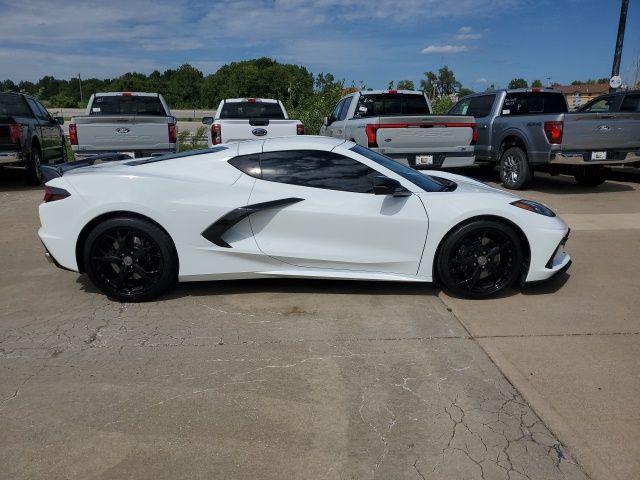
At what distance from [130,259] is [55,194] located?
82cm

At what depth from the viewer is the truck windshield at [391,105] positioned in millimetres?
10578

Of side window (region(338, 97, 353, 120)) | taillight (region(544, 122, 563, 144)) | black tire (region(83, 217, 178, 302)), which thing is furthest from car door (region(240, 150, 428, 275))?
side window (region(338, 97, 353, 120))

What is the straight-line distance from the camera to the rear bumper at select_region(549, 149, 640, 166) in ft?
30.0

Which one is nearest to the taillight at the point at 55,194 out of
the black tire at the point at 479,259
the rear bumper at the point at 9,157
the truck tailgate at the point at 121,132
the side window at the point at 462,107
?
the black tire at the point at 479,259

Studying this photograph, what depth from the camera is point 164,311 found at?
4.31 metres

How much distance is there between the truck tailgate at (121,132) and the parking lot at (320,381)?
4.70m

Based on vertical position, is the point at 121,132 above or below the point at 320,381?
above

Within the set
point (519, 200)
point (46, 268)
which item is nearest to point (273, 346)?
point (519, 200)

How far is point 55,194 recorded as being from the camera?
4418 mm

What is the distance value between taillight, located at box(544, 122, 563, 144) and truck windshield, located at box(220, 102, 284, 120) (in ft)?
17.8

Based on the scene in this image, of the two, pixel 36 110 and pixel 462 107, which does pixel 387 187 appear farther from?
pixel 36 110

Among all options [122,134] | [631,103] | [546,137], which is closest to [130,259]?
[122,134]

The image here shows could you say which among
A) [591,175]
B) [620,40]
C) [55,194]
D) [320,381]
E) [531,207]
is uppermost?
[620,40]

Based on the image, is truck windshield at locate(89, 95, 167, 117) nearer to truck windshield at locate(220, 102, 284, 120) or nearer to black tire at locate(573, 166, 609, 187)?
truck windshield at locate(220, 102, 284, 120)
